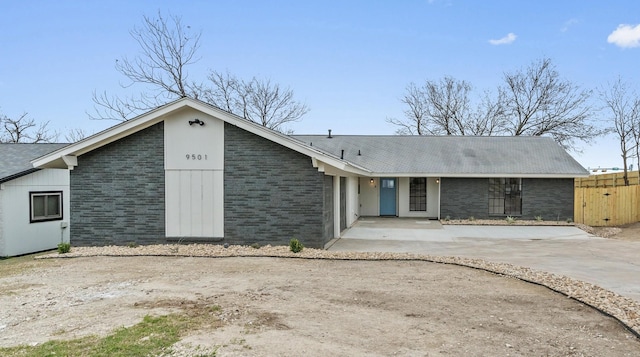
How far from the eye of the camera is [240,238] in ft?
38.4

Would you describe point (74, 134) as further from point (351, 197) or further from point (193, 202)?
point (193, 202)

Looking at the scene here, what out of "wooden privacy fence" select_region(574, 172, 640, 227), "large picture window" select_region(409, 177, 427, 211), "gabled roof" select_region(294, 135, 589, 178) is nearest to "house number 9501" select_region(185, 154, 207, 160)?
"gabled roof" select_region(294, 135, 589, 178)

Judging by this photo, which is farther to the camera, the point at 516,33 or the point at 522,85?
the point at 522,85

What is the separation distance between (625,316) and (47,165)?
13.6 m

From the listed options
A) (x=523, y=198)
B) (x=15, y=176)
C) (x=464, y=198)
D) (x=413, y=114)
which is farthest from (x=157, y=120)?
(x=413, y=114)

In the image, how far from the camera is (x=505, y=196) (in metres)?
20.0

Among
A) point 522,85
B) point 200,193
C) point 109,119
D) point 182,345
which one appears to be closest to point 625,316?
point 182,345

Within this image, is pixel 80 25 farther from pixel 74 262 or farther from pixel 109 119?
pixel 74 262

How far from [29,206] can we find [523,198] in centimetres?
1952

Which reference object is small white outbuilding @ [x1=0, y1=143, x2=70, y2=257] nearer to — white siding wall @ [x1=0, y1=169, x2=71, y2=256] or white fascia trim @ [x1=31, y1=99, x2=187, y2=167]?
white siding wall @ [x1=0, y1=169, x2=71, y2=256]

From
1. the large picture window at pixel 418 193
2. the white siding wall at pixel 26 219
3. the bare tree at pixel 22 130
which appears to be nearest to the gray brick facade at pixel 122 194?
the white siding wall at pixel 26 219

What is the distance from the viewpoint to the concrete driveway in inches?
349

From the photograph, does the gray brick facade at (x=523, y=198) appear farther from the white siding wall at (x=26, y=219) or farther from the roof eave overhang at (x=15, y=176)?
the roof eave overhang at (x=15, y=176)

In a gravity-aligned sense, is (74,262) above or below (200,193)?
below
